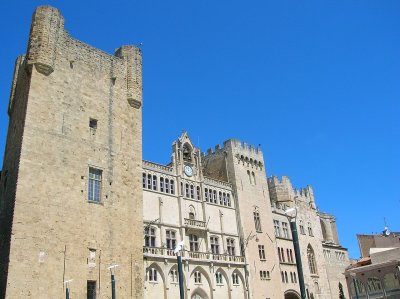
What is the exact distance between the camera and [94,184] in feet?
99.9

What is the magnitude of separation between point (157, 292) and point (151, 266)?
2178mm

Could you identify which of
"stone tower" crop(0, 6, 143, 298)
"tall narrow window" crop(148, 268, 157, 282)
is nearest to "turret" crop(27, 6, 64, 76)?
"stone tower" crop(0, 6, 143, 298)

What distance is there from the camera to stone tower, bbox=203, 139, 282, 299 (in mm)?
46531

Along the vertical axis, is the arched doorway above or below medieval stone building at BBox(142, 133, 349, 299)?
below

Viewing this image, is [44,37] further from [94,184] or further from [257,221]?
[257,221]

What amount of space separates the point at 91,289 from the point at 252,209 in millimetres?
25612

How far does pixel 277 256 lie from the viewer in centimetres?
5056

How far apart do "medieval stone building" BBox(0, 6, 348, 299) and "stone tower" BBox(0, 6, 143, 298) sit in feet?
0.23

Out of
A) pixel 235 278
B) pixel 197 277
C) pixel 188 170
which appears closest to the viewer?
pixel 197 277

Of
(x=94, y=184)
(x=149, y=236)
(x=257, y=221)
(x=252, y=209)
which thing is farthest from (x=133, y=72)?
(x=257, y=221)

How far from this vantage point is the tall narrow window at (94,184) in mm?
30031

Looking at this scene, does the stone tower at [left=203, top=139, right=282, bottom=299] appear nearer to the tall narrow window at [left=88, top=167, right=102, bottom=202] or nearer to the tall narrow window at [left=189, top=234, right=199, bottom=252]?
the tall narrow window at [left=189, top=234, right=199, bottom=252]

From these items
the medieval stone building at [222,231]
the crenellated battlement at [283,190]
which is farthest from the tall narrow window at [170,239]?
the crenellated battlement at [283,190]

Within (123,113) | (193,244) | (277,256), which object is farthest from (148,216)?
(277,256)
